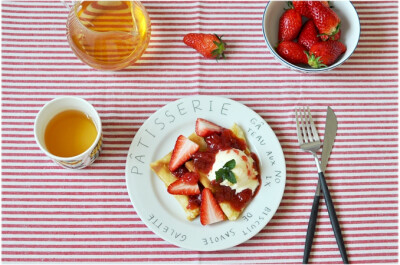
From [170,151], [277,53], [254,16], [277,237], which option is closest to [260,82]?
[277,53]

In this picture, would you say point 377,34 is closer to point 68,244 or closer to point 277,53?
point 277,53

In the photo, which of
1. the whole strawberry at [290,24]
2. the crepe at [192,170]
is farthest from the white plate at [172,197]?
the whole strawberry at [290,24]

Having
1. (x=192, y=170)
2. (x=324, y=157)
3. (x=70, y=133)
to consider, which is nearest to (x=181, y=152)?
(x=192, y=170)

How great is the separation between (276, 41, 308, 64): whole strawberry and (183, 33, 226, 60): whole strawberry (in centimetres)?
16

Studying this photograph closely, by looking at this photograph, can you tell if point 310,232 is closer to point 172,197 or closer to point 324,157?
point 324,157

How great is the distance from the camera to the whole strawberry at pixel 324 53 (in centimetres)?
123

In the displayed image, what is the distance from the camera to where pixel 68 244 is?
123 cm

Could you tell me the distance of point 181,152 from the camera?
1.21 metres

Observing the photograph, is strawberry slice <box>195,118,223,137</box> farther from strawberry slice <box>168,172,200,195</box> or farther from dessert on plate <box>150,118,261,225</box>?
strawberry slice <box>168,172,200,195</box>

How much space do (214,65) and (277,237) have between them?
0.51 m

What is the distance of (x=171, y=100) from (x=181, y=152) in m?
0.17

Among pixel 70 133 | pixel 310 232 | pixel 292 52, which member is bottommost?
pixel 310 232

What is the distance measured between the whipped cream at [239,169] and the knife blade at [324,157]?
174mm

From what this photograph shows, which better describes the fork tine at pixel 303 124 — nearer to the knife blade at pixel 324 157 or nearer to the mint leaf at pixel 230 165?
the knife blade at pixel 324 157
